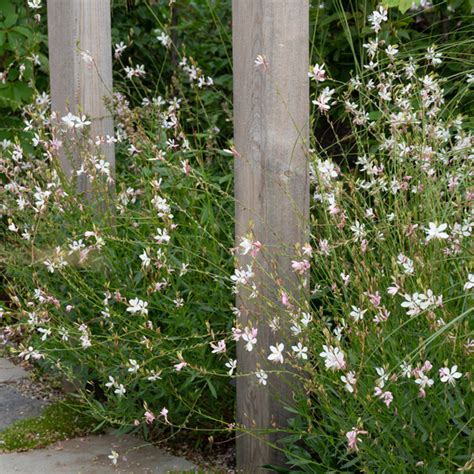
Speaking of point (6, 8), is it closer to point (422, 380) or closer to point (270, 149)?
point (270, 149)

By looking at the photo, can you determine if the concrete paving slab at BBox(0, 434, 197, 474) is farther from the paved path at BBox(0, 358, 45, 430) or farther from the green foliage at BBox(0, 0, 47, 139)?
the green foliage at BBox(0, 0, 47, 139)

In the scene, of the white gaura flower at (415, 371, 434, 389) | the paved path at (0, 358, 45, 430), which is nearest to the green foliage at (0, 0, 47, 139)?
the paved path at (0, 358, 45, 430)

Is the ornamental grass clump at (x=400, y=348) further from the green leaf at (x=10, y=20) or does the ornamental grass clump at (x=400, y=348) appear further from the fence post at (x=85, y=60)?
the green leaf at (x=10, y=20)

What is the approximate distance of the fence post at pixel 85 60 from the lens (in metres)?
3.98

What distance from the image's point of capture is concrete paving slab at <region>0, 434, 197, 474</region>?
3.37 metres

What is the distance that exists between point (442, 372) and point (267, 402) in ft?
2.98

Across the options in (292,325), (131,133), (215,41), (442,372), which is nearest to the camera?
(442,372)

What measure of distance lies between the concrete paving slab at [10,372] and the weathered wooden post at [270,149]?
184 cm

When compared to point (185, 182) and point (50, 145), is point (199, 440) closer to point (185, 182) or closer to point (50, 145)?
point (185, 182)

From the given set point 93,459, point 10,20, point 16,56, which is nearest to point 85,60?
point 16,56

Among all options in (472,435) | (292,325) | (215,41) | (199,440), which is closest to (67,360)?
(199,440)

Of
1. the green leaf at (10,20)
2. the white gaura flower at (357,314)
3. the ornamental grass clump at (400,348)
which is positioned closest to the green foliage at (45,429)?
the ornamental grass clump at (400,348)

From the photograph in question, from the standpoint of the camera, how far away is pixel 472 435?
7.58ft

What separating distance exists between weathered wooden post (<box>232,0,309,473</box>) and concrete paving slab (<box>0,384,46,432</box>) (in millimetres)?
1365
